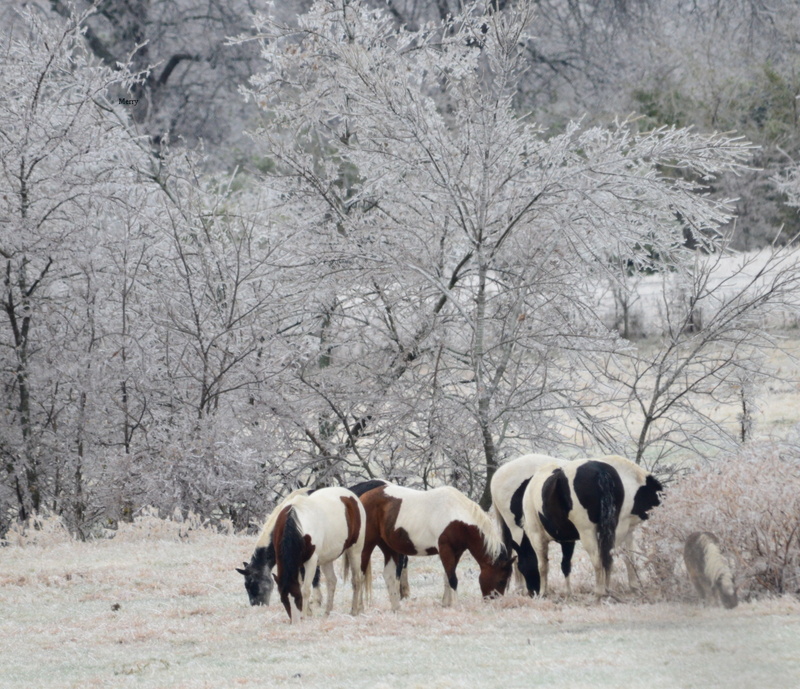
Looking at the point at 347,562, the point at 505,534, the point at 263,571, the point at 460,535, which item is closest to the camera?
the point at 460,535

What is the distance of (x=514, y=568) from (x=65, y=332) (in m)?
9.72

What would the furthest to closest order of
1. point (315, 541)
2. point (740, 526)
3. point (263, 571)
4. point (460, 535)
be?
point (263, 571), point (460, 535), point (315, 541), point (740, 526)

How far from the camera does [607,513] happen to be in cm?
873

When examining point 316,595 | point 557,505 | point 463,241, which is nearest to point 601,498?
point 557,505

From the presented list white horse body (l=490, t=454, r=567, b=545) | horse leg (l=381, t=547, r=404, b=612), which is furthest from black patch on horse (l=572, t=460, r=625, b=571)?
horse leg (l=381, t=547, r=404, b=612)

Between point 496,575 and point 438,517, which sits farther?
point 496,575

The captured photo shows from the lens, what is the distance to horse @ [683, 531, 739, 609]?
787 cm

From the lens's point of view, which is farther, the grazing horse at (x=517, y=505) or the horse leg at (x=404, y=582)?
the horse leg at (x=404, y=582)

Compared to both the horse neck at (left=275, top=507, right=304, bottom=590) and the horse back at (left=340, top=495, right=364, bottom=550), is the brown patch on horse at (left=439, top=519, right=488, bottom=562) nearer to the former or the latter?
the horse back at (left=340, top=495, right=364, bottom=550)

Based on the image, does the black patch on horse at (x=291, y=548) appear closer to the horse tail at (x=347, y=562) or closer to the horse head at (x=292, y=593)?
the horse head at (x=292, y=593)

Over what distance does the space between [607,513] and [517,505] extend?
1.10m

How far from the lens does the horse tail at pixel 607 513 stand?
343 inches

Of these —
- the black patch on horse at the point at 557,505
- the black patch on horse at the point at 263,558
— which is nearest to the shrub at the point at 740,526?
the black patch on horse at the point at 557,505

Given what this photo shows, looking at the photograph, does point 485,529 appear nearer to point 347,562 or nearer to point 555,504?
point 555,504
